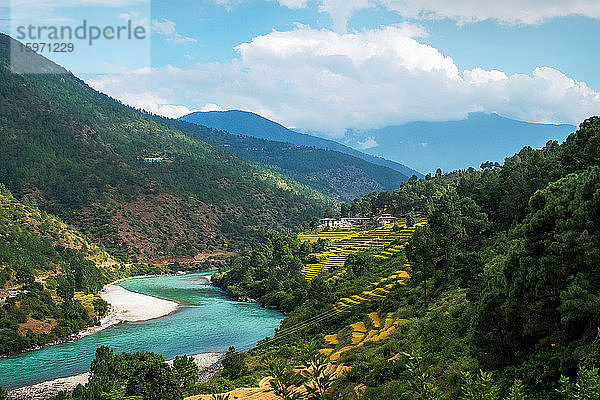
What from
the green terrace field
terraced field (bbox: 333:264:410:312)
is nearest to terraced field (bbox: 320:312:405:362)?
terraced field (bbox: 333:264:410:312)

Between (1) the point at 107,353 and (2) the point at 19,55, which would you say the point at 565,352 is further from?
(2) the point at 19,55

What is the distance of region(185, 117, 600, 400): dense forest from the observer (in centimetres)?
1162

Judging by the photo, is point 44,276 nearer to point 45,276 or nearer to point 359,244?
point 45,276

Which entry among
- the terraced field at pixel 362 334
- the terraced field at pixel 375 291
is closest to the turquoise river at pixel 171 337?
the terraced field at pixel 375 291

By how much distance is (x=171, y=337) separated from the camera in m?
51.2

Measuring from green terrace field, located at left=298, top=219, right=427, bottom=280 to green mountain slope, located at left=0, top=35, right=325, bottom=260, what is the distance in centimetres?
4808

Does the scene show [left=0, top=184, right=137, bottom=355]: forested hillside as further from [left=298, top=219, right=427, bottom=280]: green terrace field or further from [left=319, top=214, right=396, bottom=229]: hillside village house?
[left=319, top=214, right=396, bottom=229]: hillside village house

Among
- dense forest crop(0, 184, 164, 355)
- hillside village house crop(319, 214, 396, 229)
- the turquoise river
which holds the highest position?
hillside village house crop(319, 214, 396, 229)

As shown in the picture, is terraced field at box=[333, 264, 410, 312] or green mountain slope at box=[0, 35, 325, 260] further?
green mountain slope at box=[0, 35, 325, 260]

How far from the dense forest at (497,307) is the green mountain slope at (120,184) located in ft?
264

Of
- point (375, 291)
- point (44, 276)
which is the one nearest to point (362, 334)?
point (375, 291)

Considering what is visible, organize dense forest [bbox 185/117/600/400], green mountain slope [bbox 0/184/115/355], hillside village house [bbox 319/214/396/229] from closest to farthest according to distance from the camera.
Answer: dense forest [bbox 185/117/600/400] → green mountain slope [bbox 0/184/115/355] → hillside village house [bbox 319/214/396/229]

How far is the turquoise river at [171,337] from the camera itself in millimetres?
39938

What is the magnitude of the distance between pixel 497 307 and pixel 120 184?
12779 centimetres
